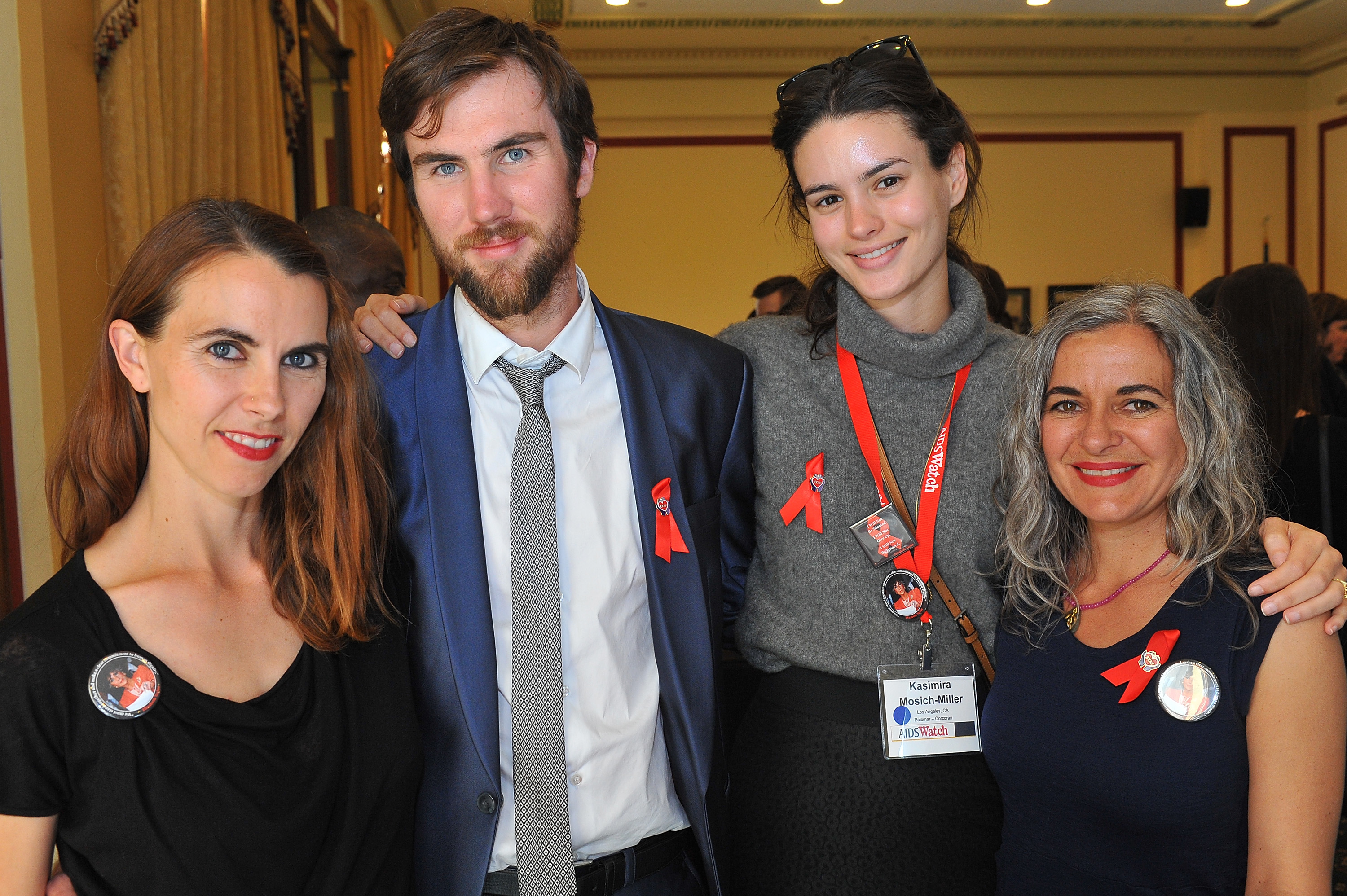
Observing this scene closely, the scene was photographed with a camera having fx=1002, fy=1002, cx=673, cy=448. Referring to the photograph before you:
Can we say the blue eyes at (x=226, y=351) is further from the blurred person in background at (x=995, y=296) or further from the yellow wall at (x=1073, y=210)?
the yellow wall at (x=1073, y=210)

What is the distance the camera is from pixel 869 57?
6.09 feet

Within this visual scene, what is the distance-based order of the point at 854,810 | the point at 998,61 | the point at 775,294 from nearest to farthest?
the point at 854,810, the point at 775,294, the point at 998,61

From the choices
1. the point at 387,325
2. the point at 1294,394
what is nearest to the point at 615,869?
the point at 387,325

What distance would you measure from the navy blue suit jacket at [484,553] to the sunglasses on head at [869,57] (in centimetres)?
52

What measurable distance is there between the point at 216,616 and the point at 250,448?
0.75ft

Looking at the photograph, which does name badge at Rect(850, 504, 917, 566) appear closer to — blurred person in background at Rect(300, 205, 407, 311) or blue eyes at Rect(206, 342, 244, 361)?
blue eyes at Rect(206, 342, 244, 361)

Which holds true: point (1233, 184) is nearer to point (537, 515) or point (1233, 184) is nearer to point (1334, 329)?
point (1334, 329)

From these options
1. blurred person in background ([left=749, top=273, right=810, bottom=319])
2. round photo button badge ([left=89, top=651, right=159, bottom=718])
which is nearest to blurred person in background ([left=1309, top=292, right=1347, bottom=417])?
blurred person in background ([left=749, top=273, right=810, bottom=319])

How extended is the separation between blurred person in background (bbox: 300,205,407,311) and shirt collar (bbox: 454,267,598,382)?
1.42 metres

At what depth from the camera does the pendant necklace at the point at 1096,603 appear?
1.68m

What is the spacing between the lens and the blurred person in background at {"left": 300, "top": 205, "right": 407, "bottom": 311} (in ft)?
9.95

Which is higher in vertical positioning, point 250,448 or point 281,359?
point 281,359

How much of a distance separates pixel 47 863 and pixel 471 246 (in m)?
1.02

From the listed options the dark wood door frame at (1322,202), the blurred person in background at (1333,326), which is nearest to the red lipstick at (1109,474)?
the blurred person in background at (1333,326)
